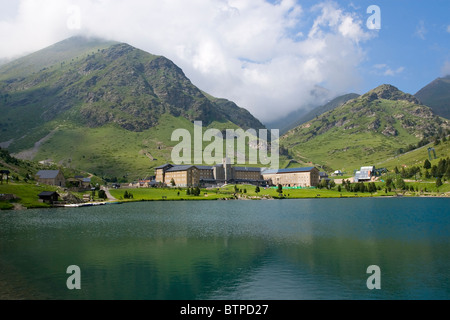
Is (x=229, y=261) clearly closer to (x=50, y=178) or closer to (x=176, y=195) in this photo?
(x=176, y=195)

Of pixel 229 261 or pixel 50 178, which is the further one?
pixel 50 178

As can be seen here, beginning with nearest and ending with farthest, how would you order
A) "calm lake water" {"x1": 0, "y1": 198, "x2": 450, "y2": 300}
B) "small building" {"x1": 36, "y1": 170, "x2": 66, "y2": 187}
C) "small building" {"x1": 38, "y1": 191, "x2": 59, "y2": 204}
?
1. "calm lake water" {"x1": 0, "y1": 198, "x2": 450, "y2": 300}
2. "small building" {"x1": 38, "y1": 191, "x2": 59, "y2": 204}
3. "small building" {"x1": 36, "y1": 170, "x2": 66, "y2": 187}

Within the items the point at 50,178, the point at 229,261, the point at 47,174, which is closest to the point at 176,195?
the point at 50,178

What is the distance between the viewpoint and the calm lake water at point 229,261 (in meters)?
29.1

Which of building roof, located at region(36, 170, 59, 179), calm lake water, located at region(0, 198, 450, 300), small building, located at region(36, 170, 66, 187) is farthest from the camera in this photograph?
building roof, located at region(36, 170, 59, 179)

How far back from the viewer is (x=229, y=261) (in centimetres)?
3897

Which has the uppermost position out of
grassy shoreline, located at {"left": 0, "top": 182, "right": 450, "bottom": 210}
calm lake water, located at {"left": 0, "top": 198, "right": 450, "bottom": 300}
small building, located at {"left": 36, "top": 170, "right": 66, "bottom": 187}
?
small building, located at {"left": 36, "top": 170, "right": 66, "bottom": 187}

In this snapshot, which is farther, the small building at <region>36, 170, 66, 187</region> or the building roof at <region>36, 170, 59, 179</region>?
the building roof at <region>36, 170, 59, 179</region>

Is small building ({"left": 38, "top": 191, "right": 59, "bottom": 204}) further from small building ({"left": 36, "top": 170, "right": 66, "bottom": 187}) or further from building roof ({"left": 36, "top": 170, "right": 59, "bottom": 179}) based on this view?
building roof ({"left": 36, "top": 170, "right": 59, "bottom": 179})

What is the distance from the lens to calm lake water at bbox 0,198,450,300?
29.1 metres

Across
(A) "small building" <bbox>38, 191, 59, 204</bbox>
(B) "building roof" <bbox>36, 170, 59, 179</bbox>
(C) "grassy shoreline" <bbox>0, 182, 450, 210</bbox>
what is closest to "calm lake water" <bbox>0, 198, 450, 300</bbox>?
(C) "grassy shoreline" <bbox>0, 182, 450, 210</bbox>

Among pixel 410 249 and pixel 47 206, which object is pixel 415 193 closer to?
pixel 410 249
